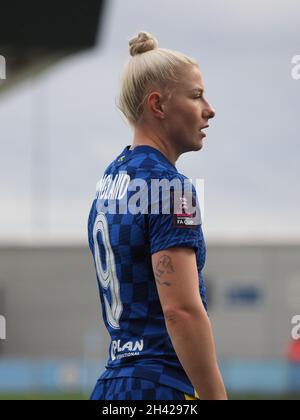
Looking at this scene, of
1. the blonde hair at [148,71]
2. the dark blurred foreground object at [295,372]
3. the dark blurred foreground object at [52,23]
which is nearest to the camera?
the blonde hair at [148,71]

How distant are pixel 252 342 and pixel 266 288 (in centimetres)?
215

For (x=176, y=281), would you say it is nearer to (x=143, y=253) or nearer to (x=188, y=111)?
(x=143, y=253)

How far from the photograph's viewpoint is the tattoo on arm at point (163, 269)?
3053 mm

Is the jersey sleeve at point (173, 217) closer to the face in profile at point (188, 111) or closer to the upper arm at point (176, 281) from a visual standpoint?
the upper arm at point (176, 281)

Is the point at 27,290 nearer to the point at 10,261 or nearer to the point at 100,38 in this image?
the point at 10,261

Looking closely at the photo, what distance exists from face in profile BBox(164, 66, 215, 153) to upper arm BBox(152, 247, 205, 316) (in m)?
0.42

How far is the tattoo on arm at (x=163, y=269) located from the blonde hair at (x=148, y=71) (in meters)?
0.55

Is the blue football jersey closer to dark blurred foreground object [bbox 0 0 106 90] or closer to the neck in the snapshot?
the neck

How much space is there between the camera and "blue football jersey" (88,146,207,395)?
3.14 metres

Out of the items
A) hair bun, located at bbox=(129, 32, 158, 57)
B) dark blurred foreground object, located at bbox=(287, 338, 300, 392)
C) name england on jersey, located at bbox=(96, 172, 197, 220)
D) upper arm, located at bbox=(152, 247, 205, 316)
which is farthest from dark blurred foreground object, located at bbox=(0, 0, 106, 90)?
upper arm, located at bbox=(152, 247, 205, 316)

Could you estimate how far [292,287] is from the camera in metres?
34.5

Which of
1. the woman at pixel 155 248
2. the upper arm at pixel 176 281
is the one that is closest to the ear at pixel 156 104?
the woman at pixel 155 248

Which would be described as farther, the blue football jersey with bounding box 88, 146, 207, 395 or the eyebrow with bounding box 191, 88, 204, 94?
the eyebrow with bounding box 191, 88, 204, 94
